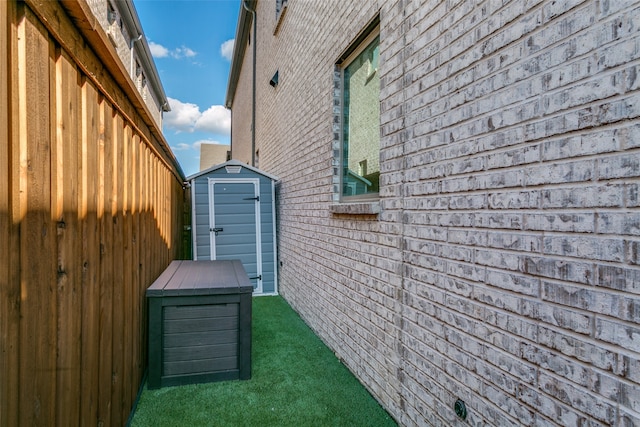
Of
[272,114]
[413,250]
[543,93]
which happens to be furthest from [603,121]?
[272,114]

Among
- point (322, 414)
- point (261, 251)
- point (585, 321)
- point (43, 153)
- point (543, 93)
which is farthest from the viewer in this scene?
point (261, 251)

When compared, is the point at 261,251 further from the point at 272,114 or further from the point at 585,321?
the point at 585,321

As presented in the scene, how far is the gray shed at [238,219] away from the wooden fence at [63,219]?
12.0 feet

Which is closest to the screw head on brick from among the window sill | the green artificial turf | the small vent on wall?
the green artificial turf

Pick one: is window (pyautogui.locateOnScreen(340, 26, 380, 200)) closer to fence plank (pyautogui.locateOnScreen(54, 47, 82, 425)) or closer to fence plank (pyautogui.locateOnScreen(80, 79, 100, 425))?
fence plank (pyautogui.locateOnScreen(80, 79, 100, 425))

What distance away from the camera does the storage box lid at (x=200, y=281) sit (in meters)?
2.73

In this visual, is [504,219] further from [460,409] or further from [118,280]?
[118,280]

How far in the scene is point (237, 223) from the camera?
19.6 ft

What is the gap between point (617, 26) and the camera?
1.10 m

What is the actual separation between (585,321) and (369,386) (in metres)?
1.80

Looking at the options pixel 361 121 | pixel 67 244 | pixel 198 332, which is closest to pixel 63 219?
pixel 67 244

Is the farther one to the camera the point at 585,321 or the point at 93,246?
the point at 93,246

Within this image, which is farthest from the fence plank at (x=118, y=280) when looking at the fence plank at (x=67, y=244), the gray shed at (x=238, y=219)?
the gray shed at (x=238, y=219)

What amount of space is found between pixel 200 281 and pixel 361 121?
6.13ft
